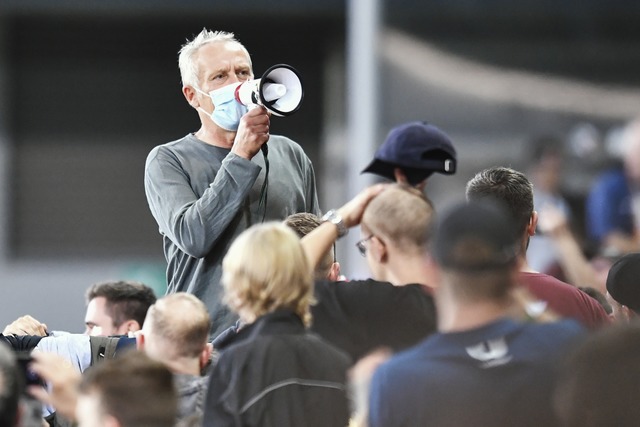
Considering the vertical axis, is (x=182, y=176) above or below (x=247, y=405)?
above

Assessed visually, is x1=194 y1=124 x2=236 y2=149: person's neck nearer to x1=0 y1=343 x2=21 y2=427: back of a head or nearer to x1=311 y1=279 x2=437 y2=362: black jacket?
x1=311 y1=279 x2=437 y2=362: black jacket

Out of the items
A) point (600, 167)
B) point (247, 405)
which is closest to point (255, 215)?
point (247, 405)

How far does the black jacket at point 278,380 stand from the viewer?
10.7ft

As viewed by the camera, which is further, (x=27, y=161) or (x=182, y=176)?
(x=27, y=161)

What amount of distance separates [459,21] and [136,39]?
9.63 ft

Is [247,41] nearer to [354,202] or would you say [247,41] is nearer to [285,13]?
[285,13]

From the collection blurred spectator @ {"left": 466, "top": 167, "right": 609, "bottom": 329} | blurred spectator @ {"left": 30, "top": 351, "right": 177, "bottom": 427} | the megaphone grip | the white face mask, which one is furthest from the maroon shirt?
blurred spectator @ {"left": 30, "top": 351, "right": 177, "bottom": 427}

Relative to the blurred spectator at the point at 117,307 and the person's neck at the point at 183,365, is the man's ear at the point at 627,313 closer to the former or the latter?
the person's neck at the point at 183,365

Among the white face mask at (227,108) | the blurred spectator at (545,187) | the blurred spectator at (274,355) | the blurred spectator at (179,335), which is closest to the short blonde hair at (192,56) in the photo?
the white face mask at (227,108)

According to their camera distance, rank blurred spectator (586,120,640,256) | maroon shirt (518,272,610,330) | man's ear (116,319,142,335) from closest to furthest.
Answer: maroon shirt (518,272,610,330) < man's ear (116,319,142,335) < blurred spectator (586,120,640,256)

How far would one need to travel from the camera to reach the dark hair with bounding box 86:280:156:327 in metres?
5.48

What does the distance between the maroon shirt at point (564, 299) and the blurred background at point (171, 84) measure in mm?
6203

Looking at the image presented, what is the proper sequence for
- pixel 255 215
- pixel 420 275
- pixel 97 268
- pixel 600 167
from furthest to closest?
1. pixel 97 268
2. pixel 600 167
3. pixel 255 215
4. pixel 420 275

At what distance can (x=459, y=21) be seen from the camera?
10648mm
